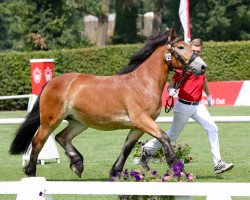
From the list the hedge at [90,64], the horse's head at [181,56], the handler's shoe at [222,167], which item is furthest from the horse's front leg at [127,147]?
the hedge at [90,64]

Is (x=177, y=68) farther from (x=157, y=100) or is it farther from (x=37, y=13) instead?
(x=37, y=13)

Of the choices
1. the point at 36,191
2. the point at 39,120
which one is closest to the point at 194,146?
the point at 39,120

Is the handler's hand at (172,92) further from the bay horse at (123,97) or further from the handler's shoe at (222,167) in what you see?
the handler's shoe at (222,167)

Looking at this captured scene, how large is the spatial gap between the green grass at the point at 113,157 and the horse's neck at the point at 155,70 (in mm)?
1383

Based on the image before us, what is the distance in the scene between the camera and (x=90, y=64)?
29.0 metres

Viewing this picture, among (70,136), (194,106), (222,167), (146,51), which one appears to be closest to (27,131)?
(70,136)

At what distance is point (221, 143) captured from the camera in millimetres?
15234

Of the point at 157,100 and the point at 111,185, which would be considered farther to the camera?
the point at 157,100

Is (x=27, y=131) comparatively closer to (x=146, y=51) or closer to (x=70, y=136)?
(x=70, y=136)

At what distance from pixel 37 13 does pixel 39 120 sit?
2580 cm

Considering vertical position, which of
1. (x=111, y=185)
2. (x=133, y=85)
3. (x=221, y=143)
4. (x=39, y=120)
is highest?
(x=111, y=185)

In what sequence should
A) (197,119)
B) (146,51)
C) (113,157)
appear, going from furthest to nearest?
(113,157), (197,119), (146,51)

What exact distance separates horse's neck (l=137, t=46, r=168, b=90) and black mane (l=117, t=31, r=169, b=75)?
2.7 inches

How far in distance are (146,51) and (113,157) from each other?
3.98m
